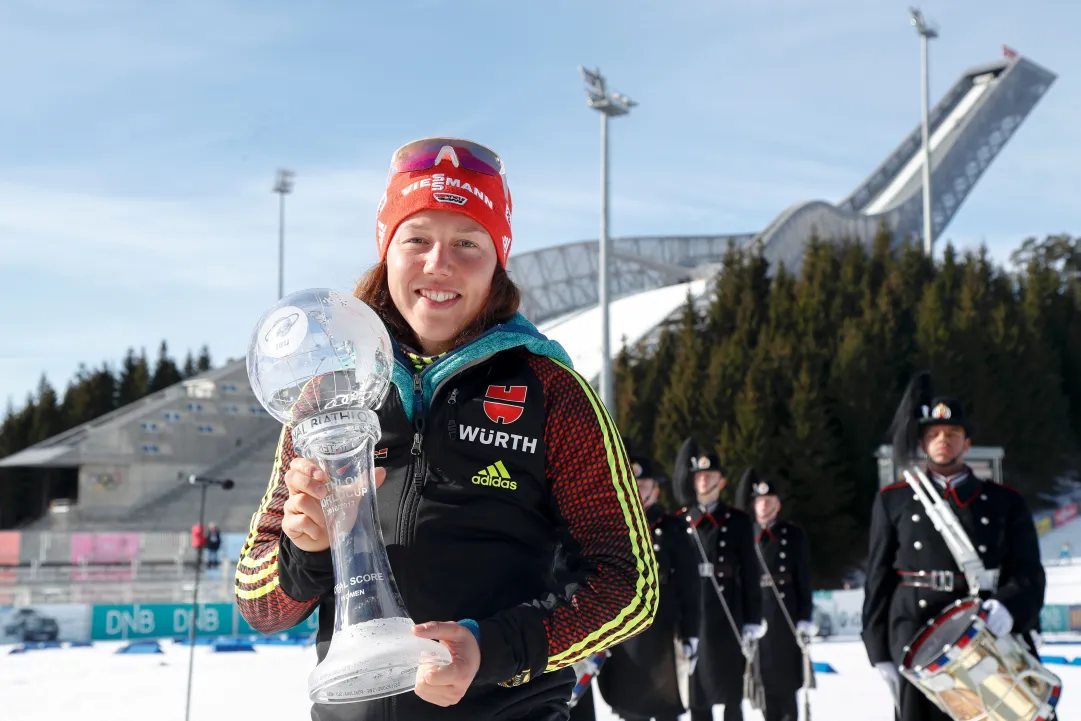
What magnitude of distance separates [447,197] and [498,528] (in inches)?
23.8

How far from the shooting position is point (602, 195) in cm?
2852

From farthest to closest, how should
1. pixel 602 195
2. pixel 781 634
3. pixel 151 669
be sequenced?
1. pixel 602 195
2. pixel 151 669
3. pixel 781 634

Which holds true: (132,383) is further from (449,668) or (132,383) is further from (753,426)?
(449,668)

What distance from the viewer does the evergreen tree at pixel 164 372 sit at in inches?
2352

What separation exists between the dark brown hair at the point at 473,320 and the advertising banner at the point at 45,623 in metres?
19.2

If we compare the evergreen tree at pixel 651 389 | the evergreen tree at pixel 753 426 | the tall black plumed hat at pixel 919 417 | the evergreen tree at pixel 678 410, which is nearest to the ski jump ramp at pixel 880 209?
the evergreen tree at pixel 651 389

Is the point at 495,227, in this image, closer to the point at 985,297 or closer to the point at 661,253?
the point at 985,297

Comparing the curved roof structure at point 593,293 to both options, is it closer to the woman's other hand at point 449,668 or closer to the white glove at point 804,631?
the white glove at point 804,631

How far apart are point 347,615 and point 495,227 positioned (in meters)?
0.85

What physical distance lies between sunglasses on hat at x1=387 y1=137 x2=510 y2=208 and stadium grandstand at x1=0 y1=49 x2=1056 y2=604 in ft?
49.8

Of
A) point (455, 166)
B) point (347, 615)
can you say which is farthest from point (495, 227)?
point (347, 615)

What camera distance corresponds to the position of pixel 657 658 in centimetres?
916

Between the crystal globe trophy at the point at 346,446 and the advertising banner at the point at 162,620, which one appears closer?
the crystal globe trophy at the point at 346,446

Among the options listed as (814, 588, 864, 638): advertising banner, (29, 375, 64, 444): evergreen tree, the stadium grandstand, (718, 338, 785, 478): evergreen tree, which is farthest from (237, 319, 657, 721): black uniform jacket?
(29, 375, 64, 444): evergreen tree
